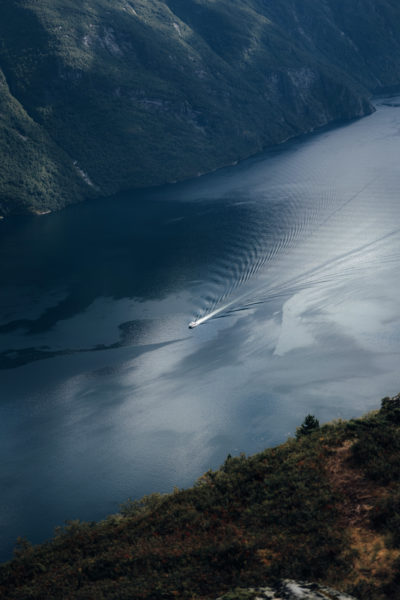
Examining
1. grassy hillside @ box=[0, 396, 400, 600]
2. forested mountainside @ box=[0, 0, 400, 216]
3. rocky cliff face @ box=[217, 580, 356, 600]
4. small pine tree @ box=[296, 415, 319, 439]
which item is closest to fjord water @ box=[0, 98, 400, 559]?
small pine tree @ box=[296, 415, 319, 439]

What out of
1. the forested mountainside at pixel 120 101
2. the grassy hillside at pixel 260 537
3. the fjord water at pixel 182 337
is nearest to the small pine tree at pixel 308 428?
the grassy hillside at pixel 260 537

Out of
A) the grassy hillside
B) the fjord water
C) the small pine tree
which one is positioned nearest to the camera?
the grassy hillside

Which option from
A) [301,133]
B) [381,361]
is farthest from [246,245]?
[301,133]

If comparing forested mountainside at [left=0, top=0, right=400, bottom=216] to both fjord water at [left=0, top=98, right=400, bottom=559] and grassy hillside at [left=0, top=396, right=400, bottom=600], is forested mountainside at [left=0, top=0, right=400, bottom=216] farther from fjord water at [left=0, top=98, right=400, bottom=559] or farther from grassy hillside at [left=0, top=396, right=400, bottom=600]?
grassy hillside at [left=0, top=396, right=400, bottom=600]

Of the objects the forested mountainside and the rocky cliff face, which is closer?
the rocky cliff face

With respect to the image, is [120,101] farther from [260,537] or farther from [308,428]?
[260,537]

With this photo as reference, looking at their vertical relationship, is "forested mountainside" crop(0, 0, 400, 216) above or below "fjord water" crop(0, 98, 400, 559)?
above

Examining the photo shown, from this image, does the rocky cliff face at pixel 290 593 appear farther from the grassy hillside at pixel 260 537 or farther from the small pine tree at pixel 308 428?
the small pine tree at pixel 308 428
